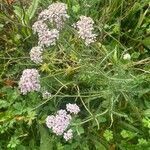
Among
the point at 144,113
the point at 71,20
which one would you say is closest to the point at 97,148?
the point at 144,113

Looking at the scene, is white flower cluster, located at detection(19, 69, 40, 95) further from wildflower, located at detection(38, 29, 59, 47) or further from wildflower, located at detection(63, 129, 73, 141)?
wildflower, located at detection(63, 129, 73, 141)

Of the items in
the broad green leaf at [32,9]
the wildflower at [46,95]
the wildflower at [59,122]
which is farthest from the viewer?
the broad green leaf at [32,9]

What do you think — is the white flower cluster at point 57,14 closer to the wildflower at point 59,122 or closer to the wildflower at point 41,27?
the wildflower at point 41,27

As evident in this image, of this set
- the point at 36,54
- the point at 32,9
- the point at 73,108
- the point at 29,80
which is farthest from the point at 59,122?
the point at 32,9

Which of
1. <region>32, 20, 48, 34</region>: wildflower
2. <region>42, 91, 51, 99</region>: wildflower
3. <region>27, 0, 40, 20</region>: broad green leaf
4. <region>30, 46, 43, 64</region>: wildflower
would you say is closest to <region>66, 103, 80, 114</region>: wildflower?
<region>42, 91, 51, 99</region>: wildflower

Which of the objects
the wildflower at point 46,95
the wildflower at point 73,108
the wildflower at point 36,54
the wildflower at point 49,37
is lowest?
the wildflower at point 73,108

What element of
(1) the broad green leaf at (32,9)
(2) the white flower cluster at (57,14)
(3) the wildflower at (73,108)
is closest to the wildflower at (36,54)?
(2) the white flower cluster at (57,14)

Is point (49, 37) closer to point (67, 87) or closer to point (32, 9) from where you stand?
point (67, 87)

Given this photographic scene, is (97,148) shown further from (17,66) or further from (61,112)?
(17,66)
